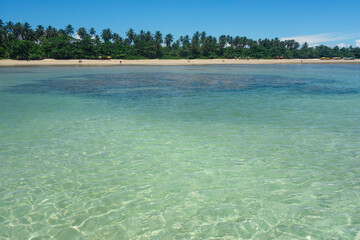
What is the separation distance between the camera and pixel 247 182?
21.6 ft

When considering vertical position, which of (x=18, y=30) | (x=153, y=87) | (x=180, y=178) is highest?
(x=18, y=30)

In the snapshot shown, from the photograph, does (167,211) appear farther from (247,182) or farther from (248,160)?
(248,160)

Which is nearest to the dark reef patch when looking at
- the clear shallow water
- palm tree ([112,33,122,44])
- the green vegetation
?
the clear shallow water

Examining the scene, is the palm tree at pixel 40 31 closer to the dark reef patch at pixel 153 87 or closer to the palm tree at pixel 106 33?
the palm tree at pixel 106 33

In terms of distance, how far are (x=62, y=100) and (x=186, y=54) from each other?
4185 inches

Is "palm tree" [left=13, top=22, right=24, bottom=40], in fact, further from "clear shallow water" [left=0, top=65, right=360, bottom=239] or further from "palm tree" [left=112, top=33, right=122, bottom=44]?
"clear shallow water" [left=0, top=65, right=360, bottom=239]

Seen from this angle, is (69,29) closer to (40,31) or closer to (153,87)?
(40,31)

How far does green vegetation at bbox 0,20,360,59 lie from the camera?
8544 cm

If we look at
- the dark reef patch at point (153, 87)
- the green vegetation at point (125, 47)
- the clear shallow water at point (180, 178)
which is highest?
the green vegetation at point (125, 47)

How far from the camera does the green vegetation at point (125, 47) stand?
3364 inches

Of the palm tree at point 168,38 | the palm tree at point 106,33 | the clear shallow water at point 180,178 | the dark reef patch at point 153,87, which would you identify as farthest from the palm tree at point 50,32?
the clear shallow water at point 180,178

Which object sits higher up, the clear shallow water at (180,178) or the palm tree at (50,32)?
the palm tree at (50,32)

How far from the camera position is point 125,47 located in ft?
363

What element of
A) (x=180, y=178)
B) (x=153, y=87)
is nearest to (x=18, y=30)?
(x=153, y=87)
